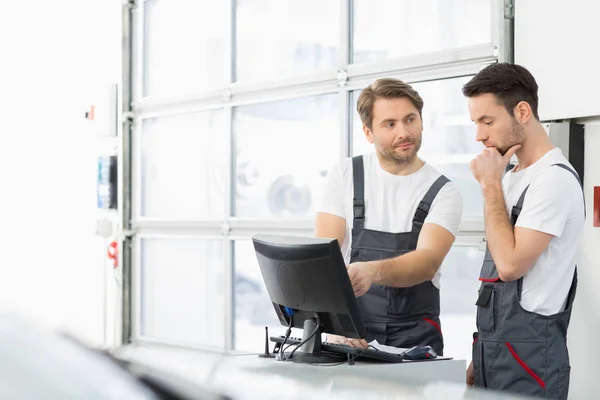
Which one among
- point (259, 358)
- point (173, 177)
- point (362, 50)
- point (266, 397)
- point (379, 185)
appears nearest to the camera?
point (266, 397)

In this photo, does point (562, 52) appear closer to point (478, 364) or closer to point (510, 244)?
point (510, 244)

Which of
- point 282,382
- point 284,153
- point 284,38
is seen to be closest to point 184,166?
point 284,153

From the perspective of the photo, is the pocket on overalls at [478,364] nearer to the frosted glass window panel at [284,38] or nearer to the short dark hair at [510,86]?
the short dark hair at [510,86]

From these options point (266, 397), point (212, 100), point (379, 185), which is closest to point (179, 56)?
point (212, 100)

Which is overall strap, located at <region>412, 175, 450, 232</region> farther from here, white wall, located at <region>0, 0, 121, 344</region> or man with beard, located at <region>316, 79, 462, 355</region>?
white wall, located at <region>0, 0, 121, 344</region>

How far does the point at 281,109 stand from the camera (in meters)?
5.07

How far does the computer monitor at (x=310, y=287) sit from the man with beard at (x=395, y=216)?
482 mm

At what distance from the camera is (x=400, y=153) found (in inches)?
128

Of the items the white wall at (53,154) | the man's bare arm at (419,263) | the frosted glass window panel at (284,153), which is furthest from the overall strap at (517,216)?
the white wall at (53,154)

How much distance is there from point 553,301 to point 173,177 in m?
3.57

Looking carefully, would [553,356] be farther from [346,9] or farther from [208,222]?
[208,222]

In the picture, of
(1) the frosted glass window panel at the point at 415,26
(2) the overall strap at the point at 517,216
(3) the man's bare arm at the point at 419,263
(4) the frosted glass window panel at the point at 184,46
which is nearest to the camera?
(2) the overall strap at the point at 517,216

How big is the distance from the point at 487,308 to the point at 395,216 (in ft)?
1.99

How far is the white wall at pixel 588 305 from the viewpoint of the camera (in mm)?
3379
